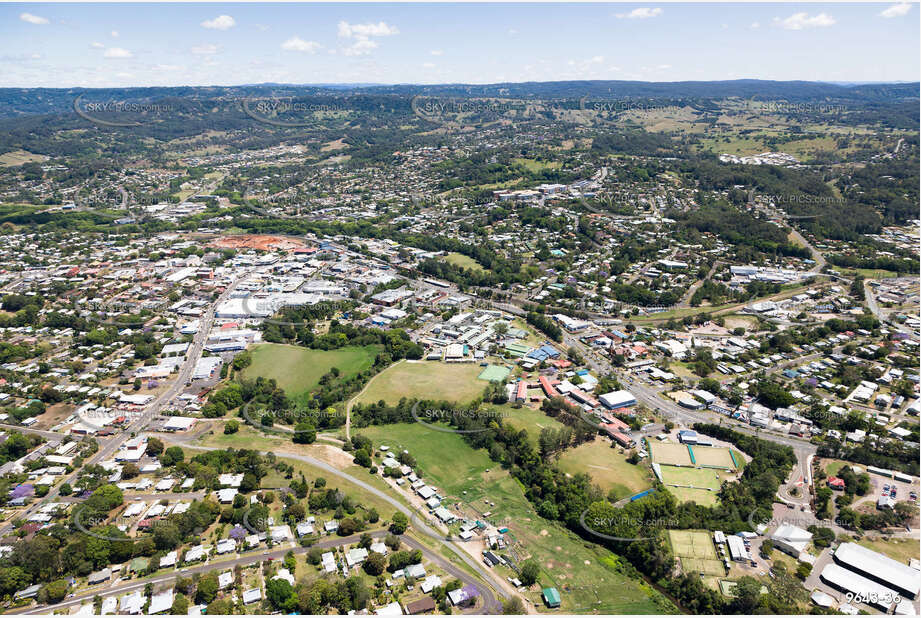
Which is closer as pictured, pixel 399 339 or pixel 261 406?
pixel 261 406

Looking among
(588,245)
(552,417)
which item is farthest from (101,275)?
(588,245)

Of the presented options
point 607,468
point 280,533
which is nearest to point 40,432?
point 280,533

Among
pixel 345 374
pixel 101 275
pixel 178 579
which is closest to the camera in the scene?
pixel 178 579

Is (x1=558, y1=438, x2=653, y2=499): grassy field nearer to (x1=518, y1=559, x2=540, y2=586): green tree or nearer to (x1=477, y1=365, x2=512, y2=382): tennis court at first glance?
(x1=518, y1=559, x2=540, y2=586): green tree

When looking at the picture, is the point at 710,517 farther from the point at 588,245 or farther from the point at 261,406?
the point at 588,245

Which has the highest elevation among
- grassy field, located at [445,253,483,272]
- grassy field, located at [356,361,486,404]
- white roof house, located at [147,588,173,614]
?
grassy field, located at [445,253,483,272]

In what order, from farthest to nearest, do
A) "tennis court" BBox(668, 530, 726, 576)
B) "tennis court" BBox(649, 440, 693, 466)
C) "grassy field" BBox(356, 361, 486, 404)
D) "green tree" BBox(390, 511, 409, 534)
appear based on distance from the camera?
"grassy field" BBox(356, 361, 486, 404)
"tennis court" BBox(649, 440, 693, 466)
"green tree" BBox(390, 511, 409, 534)
"tennis court" BBox(668, 530, 726, 576)

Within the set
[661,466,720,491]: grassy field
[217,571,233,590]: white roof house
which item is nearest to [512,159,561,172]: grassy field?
[661,466,720,491]: grassy field

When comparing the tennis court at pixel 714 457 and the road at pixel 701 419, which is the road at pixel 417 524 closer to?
the tennis court at pixel 714 457
